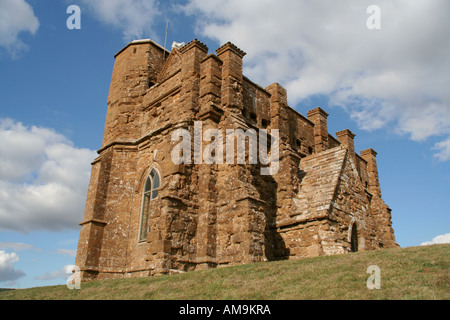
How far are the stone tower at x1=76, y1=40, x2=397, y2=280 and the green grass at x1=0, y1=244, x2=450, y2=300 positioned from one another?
2198mm

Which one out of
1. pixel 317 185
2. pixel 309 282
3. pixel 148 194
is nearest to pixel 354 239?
pixel 317 185

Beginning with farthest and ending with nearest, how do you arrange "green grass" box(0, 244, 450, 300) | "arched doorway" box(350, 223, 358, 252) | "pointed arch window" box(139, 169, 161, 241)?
"pointed arch window" box(139, 169, 161, 241) < "arched doorway" box(350, 223, 358, 252) < "green grass" box(0, 244, 450, 300)

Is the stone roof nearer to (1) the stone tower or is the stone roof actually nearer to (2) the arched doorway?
(1) the stone tower

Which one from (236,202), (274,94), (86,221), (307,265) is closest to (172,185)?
(236,202)

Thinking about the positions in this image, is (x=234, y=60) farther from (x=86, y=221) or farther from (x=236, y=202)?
(x=86, y=221)

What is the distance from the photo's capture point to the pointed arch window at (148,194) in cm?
1405

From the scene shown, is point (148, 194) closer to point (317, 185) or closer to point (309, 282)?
point (317, 185)

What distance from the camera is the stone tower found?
1169cm

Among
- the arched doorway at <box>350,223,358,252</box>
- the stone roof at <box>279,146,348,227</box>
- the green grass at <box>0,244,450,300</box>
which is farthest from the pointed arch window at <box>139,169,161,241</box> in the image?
the arched doorway at <box>350,223,358,252</box>

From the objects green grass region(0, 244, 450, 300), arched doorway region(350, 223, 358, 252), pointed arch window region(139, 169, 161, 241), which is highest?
pointed arch window region(139, 169, 161, 241)

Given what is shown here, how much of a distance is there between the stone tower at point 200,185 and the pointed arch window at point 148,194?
0.05 meters

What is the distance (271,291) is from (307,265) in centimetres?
190

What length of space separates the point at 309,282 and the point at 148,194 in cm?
908

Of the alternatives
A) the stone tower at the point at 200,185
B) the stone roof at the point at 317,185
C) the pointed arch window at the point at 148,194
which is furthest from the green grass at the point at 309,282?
the pointed arch window at the point at 148,194
